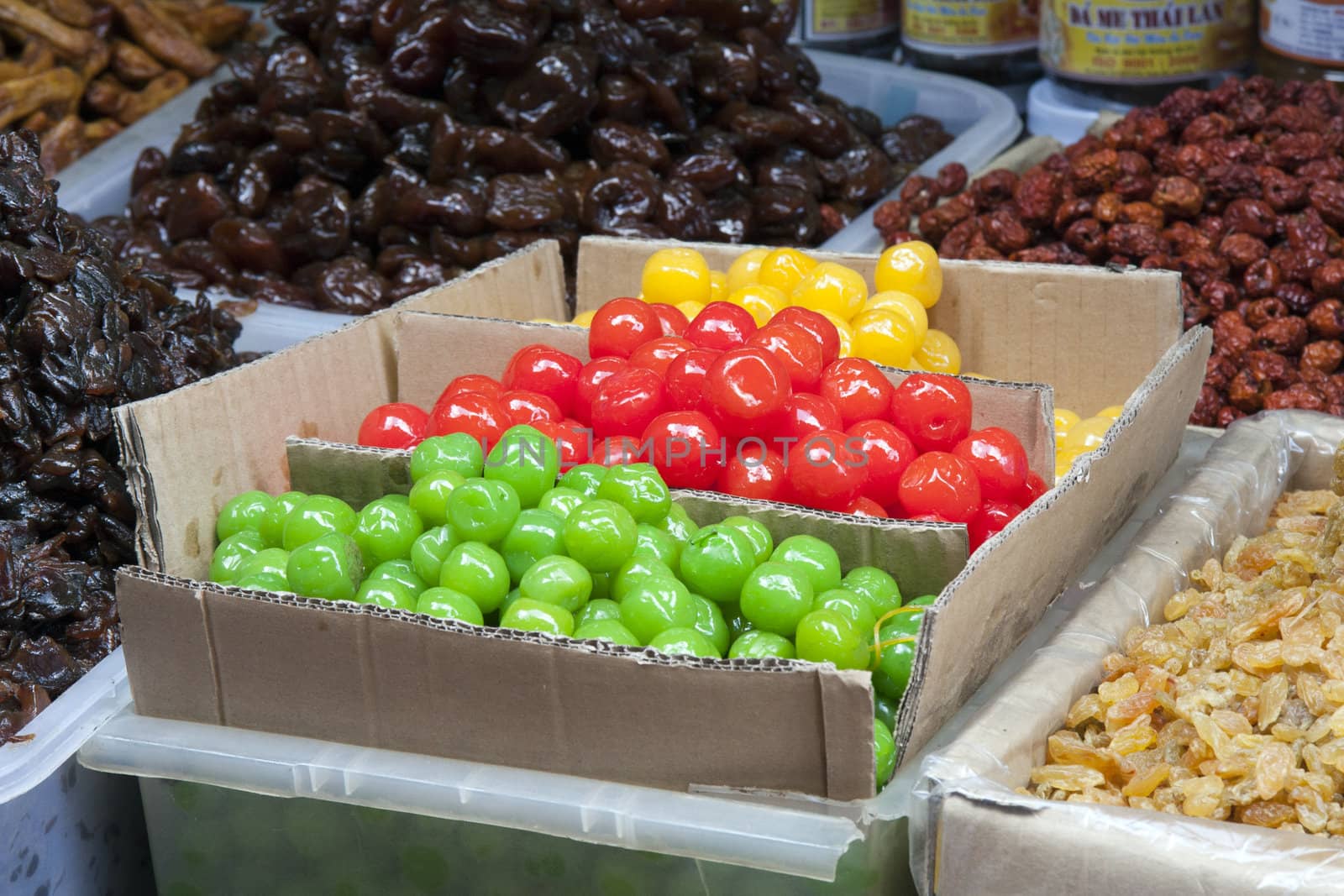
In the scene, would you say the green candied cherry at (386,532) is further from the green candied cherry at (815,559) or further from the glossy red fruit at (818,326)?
the glossy red fruit at (818,326)

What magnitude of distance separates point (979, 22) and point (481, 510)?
9.20 ft

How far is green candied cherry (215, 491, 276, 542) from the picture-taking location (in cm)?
166

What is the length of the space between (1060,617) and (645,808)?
591mm

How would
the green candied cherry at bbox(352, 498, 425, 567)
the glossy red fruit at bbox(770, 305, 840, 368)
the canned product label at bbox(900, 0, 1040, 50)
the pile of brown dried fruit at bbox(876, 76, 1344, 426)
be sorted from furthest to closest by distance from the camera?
the canned product label at bbox(900, 0, 1040, 50) → the pile of brown dried fruit at bbox(876, 76, 1344, 426) → the glossy red fruit at bbox(770, 305, 840, 368) → the green candied cherry at bbox(352, 498, 425, 567)

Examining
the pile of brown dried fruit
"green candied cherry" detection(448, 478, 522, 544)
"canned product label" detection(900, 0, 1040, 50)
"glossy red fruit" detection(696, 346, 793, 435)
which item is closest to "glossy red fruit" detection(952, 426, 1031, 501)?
"glossy red fruit" detection(696, 346, 793, 435)

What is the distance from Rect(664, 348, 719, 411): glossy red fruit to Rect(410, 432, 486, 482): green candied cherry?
0.82 feet

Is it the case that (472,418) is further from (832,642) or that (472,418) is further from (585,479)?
(832,642)

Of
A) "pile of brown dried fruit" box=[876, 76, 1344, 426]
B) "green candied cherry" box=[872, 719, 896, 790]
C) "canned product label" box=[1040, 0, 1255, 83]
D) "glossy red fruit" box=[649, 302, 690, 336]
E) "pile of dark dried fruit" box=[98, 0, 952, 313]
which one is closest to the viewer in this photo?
"green candied cherry" box=[872, 719, 896, 790]

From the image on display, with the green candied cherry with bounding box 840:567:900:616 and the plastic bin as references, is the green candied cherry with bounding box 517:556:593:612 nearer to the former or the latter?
the green candied cherry with bounding box 840:567:900:616

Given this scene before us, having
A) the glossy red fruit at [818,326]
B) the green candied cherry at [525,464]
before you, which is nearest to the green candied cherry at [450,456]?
the green candied cherry at [525,464]

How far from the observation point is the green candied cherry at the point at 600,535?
134cm

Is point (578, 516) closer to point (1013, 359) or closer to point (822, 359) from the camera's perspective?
point (822, 359)

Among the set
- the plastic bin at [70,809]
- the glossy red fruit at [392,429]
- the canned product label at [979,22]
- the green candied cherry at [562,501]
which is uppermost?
the canned product label at [979,22]

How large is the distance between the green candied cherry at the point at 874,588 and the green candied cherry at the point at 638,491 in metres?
0.22
